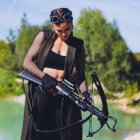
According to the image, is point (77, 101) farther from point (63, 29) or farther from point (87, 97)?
point (63, 29)

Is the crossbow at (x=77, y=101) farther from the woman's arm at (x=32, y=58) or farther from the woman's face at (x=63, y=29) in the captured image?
the woman's face at (x=63, y=29)

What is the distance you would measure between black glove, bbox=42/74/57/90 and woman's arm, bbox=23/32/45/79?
0.02 meters

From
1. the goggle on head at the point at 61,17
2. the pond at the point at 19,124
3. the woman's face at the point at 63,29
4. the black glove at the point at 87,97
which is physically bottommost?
the black glove at the point at 87,97

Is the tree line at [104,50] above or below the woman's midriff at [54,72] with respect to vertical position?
above

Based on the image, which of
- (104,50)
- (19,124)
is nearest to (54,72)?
(19,124)

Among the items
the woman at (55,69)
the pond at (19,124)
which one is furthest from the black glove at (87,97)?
the pond at (19,124)

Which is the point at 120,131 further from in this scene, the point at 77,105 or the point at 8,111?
the point at 77,105

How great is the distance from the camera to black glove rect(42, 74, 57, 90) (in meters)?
2.40

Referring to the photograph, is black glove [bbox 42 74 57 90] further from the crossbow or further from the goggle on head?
the goggle on head

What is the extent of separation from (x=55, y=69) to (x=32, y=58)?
0.34 feet

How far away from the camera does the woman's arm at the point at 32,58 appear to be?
8.07 feet

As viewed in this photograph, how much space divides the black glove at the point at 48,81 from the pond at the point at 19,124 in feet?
13.4

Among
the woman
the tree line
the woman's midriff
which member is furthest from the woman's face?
the tree line

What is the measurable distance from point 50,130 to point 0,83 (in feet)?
35.6
